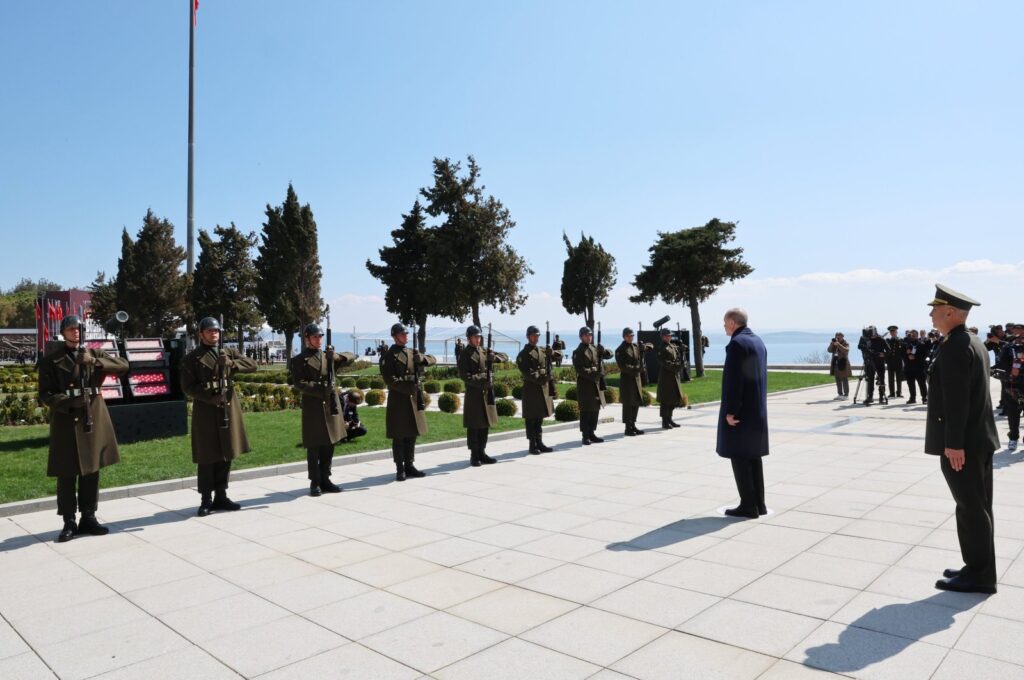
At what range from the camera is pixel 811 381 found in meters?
28.0

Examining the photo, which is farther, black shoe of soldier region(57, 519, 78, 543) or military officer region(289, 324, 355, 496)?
military officer region(289, 324, 355, 496)

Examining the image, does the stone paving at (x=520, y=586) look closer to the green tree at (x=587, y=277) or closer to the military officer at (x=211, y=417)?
the military officer at (x=211, y=417)

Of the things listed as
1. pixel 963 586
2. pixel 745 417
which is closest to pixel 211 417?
pixel 745 417

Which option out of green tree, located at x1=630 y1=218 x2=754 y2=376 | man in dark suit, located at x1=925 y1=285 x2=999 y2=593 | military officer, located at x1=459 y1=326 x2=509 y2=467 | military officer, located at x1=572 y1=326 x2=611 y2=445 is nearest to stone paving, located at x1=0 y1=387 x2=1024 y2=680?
man in dark suit, located at x1=925 y1=285 x2=999 y2=593

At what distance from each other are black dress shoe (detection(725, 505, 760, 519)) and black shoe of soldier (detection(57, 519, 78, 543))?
622 centimetres

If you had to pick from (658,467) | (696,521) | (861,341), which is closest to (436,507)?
(696,521)

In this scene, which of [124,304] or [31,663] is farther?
[124,304]

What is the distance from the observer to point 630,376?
539 inches

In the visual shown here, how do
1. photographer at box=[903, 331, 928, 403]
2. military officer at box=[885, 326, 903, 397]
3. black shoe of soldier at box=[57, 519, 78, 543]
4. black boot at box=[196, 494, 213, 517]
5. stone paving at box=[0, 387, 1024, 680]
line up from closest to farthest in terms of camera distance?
stone paving at box=[0, 387, 1024, 680] → black shoe of soldier at box=[57, 519, 78, 543] → black boot at box=[196, 494, 213, 517] → photographer at box=[903, 331, 928, 403] → military officer at box=[885, 326, 903, 397]

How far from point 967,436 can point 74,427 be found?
733 centimetres

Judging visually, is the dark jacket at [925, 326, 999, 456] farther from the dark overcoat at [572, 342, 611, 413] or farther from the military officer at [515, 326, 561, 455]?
the dark overcoat at [572, 342, 611, 413]

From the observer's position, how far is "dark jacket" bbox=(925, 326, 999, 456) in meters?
4.62

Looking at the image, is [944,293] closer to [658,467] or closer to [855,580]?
[855,580]

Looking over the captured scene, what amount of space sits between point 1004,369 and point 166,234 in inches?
1732
